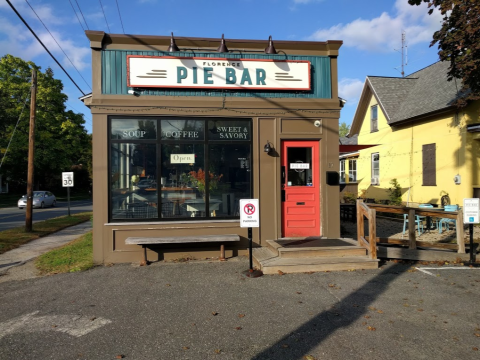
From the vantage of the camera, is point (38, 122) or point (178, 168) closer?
point (178, 168)

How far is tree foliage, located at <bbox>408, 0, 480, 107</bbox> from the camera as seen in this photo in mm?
9695

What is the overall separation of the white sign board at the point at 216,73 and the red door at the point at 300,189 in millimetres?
1448

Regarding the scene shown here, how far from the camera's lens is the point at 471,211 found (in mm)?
6926

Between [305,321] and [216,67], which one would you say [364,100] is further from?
[305,321]

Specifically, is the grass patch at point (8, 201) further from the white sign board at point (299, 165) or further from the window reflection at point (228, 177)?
the white sign board at point (299, 165)

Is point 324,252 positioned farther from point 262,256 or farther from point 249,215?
point 249,215

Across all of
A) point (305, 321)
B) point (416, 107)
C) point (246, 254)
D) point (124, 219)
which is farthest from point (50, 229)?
point (416, 107)

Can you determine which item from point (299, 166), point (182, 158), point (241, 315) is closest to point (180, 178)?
point (182, 158)

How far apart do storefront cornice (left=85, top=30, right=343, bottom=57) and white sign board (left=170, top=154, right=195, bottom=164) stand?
240 cm

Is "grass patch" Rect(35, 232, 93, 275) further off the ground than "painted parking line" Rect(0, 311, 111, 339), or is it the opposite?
"grass patch" Rect(35, 232, 93, 275)

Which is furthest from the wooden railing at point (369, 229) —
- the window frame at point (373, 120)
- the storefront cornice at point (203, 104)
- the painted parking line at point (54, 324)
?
the window frame at point (373, 120)

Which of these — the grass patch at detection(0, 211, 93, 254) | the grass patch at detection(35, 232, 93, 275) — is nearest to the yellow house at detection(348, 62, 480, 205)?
the grass patch at detection(35, 232, 93, 275)

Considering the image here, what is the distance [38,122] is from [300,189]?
38273mm

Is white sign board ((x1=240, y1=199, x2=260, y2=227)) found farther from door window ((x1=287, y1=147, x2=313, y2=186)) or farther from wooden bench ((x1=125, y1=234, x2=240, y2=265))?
door window ((x1=287, y1=147, x2=313, y2=186))
